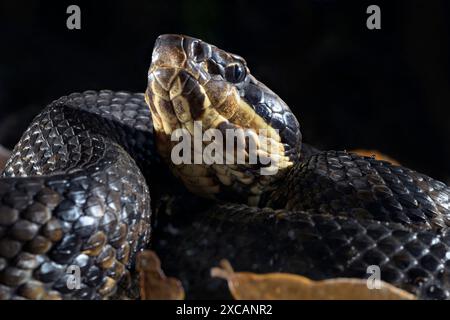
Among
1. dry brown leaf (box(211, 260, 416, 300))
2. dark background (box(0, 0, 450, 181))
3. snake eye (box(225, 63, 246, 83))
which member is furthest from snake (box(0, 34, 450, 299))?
dark background (box(0, 0, 450, 181))

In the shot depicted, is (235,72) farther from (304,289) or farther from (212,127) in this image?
(304,289)

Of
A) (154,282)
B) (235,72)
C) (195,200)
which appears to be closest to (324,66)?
(235,72)

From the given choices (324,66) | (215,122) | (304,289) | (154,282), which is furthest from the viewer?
(324,66)

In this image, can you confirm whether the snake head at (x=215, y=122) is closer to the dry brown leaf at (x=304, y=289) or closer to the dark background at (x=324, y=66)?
the dry brown leaf at (x=304, y=289)

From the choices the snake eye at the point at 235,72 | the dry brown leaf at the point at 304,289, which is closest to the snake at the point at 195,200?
the snake eye at the point at 235,72

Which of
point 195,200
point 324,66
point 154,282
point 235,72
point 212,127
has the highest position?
point 235,72

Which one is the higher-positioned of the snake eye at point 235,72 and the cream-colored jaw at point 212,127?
the snake eye at point 235,72

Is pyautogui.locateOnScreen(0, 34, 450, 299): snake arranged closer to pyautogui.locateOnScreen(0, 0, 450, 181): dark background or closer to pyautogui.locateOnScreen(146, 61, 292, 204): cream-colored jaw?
pyautogui.locateOnScreen(146, 61, 292, 204): cream-colored jaw
